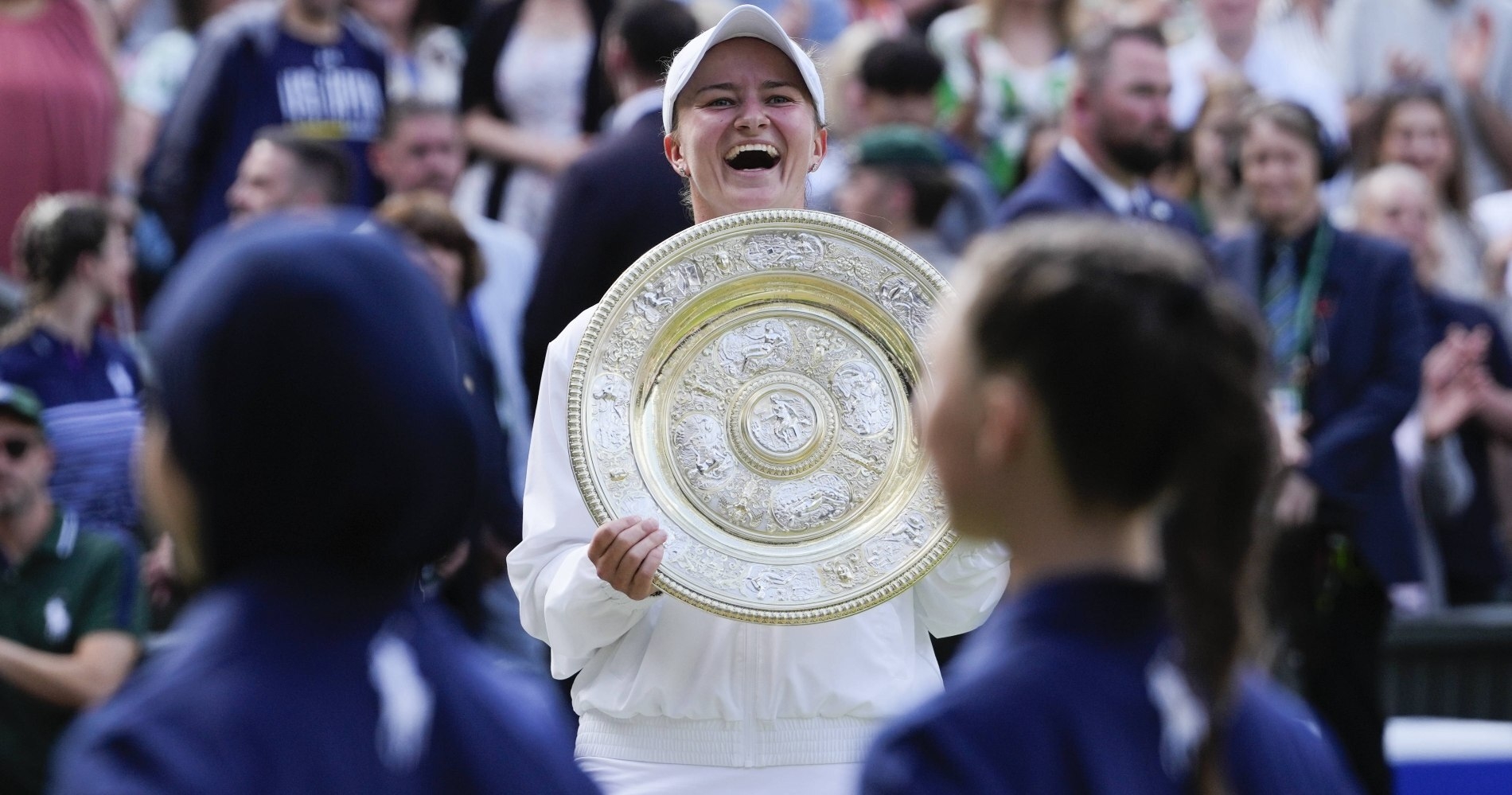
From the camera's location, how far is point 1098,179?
6898 millimetres

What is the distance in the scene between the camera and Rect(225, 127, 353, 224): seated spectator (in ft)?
23.3

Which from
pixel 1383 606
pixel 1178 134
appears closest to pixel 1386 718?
pixel 1383 606

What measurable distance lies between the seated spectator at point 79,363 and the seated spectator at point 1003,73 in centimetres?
393

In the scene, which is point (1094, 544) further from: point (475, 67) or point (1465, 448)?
point (475, 67)

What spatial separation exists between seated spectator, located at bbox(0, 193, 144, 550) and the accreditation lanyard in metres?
3.70

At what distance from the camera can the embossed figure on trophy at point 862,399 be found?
11.2 ft

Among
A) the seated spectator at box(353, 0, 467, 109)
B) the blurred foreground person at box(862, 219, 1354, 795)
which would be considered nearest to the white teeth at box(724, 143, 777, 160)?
the blurred foreground person at box(862, 219, 1354, 795)

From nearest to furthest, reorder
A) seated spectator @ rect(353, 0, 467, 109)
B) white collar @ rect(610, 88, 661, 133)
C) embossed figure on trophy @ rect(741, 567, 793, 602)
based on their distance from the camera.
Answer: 1. embossed figure on trophy @ rect(741, 567, 793, 602)
2. white collar @ rect(610, 88, 661, 133)
3. seated spectator @ rect(353, 0, 467, 109)

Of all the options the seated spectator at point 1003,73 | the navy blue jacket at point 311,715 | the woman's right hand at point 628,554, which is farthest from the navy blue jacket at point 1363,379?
the navy blue jacket at point 311,715

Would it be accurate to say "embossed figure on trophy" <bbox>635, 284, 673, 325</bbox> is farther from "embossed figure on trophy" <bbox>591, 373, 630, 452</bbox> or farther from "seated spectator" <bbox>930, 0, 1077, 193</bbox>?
"seated spectator" <bbox>930, 0, 1077, 193</bbox>

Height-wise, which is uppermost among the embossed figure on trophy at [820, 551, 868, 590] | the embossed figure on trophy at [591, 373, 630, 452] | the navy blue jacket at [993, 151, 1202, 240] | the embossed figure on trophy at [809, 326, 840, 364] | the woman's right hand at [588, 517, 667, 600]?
the embossed figure on trophy at [809, 326, 840, 364]

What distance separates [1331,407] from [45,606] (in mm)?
4069

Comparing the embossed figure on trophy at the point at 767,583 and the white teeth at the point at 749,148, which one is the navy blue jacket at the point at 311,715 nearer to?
the embossed figure on trophy at the point at 767,583

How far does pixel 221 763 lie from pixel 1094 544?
85 cm
